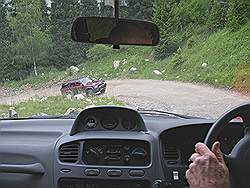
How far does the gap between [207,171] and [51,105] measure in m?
2.91

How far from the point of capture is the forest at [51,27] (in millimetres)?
4570

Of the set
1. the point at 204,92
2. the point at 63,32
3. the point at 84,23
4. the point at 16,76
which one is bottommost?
the point at 204,92

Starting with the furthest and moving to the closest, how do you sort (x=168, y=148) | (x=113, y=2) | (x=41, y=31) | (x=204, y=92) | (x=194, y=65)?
(x=194, y=65)
(x=204, y=92)
(x=41, y=31)
(x=113, y=2)
(x=168, y=148)

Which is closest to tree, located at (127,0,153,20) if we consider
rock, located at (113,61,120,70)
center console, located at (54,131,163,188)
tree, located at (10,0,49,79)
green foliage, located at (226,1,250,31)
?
tree, located at (10,0,49,79)

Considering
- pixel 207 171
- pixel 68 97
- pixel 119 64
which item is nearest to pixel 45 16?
pixel 68 97

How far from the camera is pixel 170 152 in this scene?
296 cm

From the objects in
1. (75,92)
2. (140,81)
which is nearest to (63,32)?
(75,92)

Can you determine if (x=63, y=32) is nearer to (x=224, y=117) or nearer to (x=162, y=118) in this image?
(x=162, y=118)

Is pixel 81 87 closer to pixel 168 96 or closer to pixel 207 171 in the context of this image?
pixel 168 96

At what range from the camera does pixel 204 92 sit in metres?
5.77

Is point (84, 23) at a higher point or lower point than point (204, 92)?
higher

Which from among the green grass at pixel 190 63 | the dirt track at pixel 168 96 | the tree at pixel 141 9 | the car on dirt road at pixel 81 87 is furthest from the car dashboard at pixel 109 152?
the green grass at pixel 190 63

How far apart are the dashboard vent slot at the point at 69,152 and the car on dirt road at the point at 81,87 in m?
1.83

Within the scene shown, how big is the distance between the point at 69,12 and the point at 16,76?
771 mm
